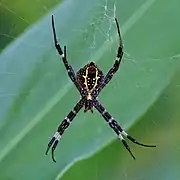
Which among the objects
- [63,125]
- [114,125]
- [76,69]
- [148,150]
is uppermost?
[76,69]

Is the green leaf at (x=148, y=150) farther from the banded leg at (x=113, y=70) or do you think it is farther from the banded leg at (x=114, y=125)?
the banded leg at (x=113, y=70)

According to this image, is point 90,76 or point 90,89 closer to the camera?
point 90,76

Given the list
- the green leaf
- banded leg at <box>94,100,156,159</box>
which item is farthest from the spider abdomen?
the green leaf

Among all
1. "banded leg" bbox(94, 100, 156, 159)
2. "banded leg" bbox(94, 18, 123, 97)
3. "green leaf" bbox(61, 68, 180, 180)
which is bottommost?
"green leaf" bbox(61, 68, 180, 180)

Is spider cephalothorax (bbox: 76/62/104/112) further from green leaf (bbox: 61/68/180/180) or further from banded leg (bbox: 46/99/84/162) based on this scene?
green leaf (bbox: 61/68/180/180)

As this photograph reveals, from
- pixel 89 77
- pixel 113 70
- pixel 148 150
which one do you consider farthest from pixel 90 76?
pixel 148 150

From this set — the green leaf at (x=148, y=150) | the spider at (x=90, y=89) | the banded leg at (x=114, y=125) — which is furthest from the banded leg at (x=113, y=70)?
the green leaf at (x=148, y=150)

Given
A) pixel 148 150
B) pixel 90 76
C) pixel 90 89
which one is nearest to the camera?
pixel 90 76

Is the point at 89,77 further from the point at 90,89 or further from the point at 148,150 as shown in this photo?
the point at 148,150

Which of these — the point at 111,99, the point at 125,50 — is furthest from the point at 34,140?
the point at 125,50
